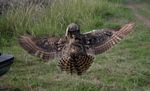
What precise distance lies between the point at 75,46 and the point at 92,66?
176 centimetres

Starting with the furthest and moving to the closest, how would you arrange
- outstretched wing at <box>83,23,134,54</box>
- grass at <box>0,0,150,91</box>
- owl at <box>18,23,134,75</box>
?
A: grass at <box>0,0,150,91</box> < outstretched wing at <box>83,23,134,54</box> < owl at <box>18,23,134,75</box>

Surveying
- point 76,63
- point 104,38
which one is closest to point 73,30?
point 76,63

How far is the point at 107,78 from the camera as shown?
6082 mm

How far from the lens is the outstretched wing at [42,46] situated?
521 cm

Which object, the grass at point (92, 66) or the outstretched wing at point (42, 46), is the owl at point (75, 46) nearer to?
the outstretched wing at point (42, 46)

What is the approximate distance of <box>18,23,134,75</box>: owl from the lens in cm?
492

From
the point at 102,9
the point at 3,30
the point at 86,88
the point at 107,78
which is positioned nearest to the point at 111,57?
the point at 107,78

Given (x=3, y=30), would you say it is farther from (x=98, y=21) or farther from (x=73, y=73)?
(x=73, y=73)

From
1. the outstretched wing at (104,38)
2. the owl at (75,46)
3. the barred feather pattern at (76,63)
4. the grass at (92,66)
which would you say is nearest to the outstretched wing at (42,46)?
the owl at (75,46)

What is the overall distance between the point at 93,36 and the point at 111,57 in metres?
2.23

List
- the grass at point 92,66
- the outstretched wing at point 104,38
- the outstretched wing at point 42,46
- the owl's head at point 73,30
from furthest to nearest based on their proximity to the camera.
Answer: the grass at point 92,66
the outstretched wing at point 42,46
the outstretched wing at point 104,38
the owl's head at point 73,30

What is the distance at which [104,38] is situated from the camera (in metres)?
5.19

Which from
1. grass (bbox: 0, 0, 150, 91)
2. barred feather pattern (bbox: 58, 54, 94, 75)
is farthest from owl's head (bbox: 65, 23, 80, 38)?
grass (bbox: 0, 0, 150, 91)

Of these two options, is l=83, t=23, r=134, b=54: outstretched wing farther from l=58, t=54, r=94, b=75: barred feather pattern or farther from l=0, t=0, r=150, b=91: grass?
→ l=0, t=0, r=150, b=91: grass
